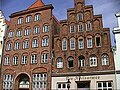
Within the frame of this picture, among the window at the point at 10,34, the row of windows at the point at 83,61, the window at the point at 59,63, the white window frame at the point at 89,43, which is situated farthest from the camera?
the window at the point at 10,34

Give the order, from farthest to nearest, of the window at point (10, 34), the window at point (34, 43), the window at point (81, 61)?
the window at point (10, 34) < the window at point (34, 43) < the window at point (81, 61)

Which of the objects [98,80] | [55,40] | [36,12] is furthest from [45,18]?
[98,80]

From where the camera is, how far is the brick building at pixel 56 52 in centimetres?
865

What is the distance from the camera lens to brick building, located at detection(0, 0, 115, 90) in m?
8.65

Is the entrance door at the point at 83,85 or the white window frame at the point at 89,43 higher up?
the white window frame at the point at 89,43

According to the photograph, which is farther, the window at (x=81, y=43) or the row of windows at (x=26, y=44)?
the row of windows at (x=26, y=44)

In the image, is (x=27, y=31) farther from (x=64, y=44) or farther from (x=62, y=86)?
(x=62, y=86)

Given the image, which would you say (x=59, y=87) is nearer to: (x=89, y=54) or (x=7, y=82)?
(x=89, y=54)

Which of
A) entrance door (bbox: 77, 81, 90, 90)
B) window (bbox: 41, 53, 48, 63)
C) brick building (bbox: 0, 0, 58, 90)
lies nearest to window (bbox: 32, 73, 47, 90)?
brick building (bbox: 0, 0, 58, 90)

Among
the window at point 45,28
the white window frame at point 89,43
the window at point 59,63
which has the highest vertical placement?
the window at point 45,28

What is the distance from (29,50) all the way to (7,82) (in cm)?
203

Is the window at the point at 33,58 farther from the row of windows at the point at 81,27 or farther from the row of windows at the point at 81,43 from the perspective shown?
the row of windows at the point at 81,27

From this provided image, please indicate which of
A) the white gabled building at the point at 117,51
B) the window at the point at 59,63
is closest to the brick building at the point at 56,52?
the window at the point at 59,63

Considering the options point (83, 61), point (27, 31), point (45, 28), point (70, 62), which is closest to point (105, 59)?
point (83, 61)
